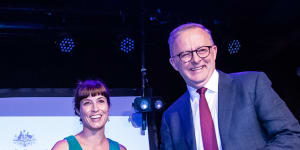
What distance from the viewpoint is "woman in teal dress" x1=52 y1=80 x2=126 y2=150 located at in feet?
10.7

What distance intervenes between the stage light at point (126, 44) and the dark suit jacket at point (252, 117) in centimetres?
302

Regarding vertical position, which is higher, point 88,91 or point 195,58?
point 195,58

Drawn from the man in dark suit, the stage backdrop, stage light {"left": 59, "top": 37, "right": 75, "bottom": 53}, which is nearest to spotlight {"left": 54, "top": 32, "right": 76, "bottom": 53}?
stage light {"left": 59, "top": 37, "right": 75, "bottom": 53}

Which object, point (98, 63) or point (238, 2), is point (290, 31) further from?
point (98, 63)

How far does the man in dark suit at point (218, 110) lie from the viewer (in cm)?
198

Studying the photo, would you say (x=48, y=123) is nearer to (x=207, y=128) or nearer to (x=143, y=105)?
(x=143, y=105)

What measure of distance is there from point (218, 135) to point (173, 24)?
3.16 m

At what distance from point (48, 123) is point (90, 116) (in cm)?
121

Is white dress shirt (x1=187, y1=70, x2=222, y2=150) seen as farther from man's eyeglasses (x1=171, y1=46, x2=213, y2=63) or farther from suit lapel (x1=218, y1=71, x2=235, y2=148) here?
man's eyeglasses (x1=171, y1=46, x2=213, y2=63)

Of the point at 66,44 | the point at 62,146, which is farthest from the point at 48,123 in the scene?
the point at 66,44

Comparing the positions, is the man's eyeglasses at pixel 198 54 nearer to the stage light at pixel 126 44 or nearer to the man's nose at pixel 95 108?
the man's nose at pixel 95 108

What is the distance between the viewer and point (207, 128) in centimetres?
221

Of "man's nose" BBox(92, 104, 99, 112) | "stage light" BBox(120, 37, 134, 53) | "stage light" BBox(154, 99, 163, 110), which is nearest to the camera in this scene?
"man's nose" BBox(92, 104, 99, 112)

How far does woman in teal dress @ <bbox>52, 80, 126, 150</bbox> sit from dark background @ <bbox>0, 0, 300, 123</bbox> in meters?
1.59
